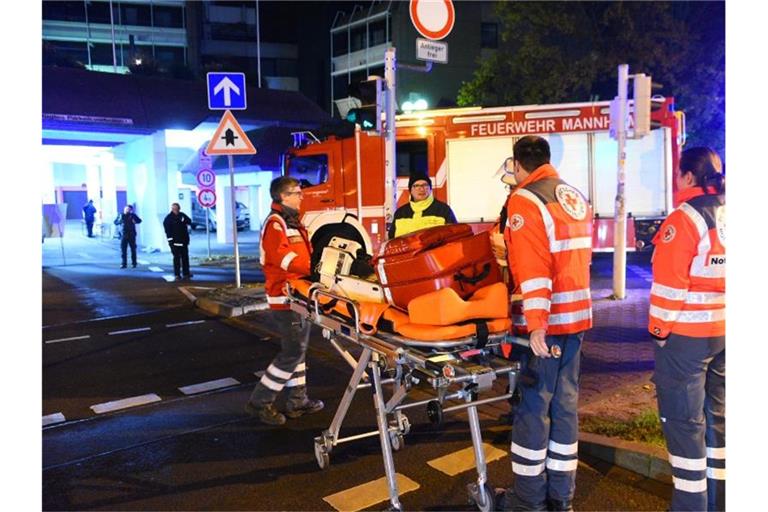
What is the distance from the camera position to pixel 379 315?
349cm

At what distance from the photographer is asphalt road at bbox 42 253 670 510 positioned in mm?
3871

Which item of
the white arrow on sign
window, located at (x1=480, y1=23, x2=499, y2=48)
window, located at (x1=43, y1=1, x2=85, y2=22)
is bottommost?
the white arrow on sign

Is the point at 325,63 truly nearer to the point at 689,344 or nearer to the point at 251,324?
the point at 251,324

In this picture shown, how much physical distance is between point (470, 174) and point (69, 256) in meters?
15.1

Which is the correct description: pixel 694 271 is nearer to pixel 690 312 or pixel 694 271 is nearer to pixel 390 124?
pixel 690 312

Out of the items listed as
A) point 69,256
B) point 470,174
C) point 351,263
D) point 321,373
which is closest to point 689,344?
point 351,263

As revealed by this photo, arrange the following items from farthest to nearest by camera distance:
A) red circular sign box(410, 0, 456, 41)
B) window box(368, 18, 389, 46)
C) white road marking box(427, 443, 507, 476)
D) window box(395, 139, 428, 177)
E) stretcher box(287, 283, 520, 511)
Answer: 1. window box(368, 18, 389, 46)
2. window box(395, 139, 428, 177)
3. red circular sign box(410, 0, 456, 41)
4. white road marking box(427, 443, 507, 476)
5. stretcher box(287, 283, 520, 511)

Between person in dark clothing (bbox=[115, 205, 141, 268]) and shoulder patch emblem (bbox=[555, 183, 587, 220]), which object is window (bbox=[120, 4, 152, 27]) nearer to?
person in dark clothing (bbox=[115, 205, 141, 268])

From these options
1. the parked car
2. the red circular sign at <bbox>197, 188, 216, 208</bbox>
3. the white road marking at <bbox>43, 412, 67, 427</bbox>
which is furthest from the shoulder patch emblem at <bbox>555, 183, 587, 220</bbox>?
the parked car

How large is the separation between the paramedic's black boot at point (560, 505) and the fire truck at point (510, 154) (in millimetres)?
8006

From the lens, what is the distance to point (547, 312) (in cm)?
321

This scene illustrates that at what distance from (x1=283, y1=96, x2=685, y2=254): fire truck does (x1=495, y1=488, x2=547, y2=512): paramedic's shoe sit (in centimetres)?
786

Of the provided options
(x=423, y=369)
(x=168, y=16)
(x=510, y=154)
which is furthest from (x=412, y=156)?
(x=168, y=16)

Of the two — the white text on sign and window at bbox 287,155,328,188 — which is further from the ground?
the white text on sign
